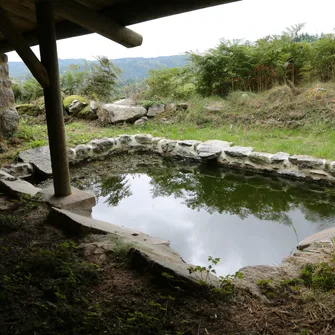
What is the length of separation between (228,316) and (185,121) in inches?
270

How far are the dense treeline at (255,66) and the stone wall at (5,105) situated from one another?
15.0 feet

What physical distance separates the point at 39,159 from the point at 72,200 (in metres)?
2.61

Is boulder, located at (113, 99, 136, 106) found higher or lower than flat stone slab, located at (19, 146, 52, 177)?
higher

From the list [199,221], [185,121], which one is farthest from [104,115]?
[199,221]

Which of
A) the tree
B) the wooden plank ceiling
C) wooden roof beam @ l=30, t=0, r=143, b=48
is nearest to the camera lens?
the wooden plank ceiling

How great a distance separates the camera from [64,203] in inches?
126

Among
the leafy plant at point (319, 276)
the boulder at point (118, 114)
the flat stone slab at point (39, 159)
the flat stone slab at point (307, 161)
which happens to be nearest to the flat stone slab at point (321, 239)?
the leafy plant at point (319, 276)

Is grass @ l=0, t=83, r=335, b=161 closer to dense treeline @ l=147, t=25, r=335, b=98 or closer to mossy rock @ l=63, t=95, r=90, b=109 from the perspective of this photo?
mossy rock @ l=63, t=95, r=90, b=109

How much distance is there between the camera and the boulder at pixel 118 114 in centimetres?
827

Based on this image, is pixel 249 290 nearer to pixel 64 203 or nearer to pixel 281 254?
pixel 281 254

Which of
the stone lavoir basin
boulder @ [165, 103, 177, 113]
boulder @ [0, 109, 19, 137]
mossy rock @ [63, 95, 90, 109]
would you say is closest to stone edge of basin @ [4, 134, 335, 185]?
the stone lavoir basin

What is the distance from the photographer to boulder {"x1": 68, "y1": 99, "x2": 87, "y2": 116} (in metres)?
8.50

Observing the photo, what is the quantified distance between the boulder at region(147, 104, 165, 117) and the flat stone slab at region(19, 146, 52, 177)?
12.1ft

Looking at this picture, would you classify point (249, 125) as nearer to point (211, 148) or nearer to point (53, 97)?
point (211, 148)
